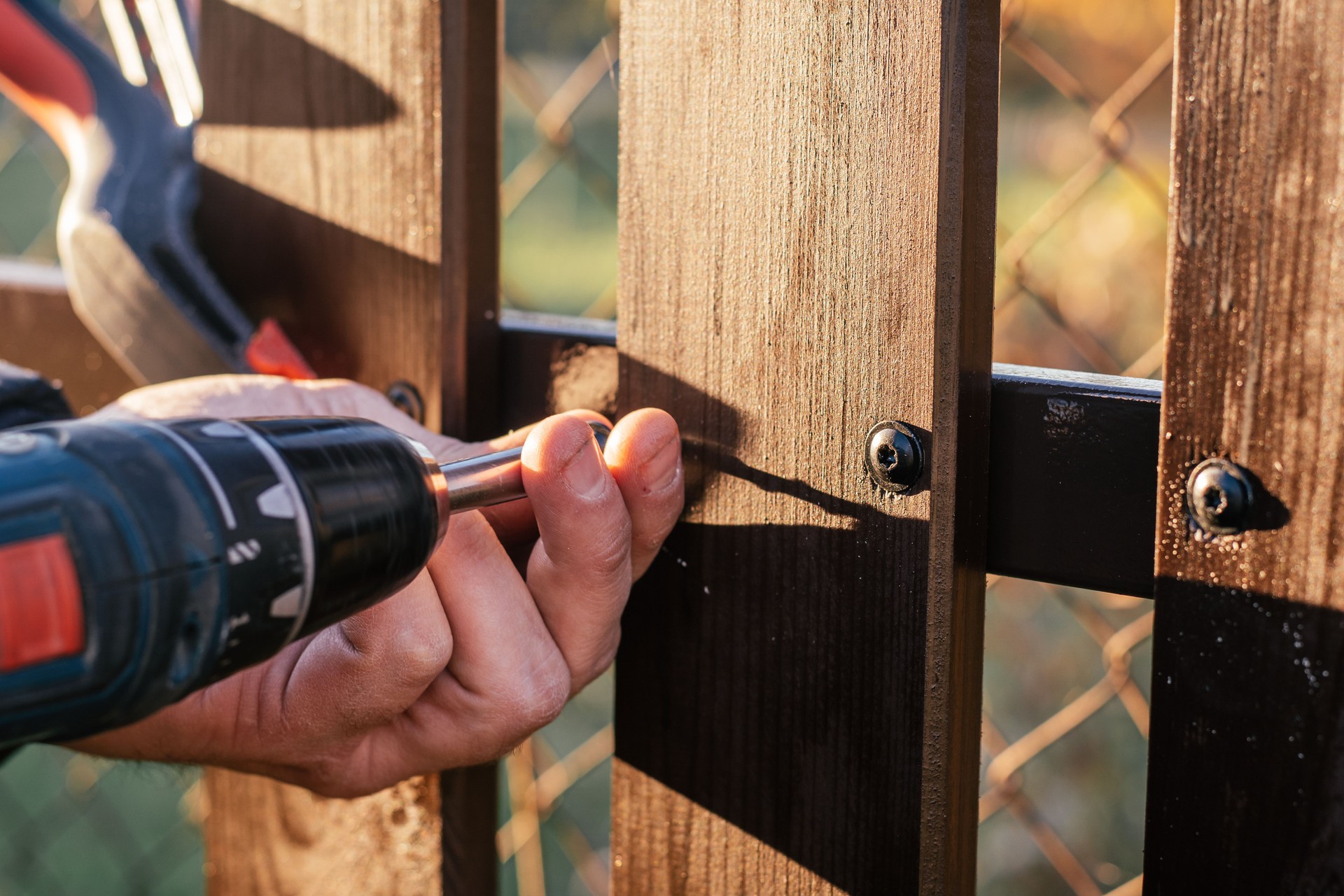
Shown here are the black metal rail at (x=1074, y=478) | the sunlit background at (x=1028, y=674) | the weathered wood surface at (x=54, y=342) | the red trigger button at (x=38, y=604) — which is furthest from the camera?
the sunlit background at (x=1028, y=674)

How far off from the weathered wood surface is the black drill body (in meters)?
0.51

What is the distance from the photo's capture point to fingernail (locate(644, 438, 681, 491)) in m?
0.45

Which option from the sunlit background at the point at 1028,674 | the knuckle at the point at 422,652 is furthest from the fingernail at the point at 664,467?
the sunlit background at the point at 1028,674

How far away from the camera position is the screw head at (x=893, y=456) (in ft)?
1.32

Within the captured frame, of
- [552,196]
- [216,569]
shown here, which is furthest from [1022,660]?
[552,196]

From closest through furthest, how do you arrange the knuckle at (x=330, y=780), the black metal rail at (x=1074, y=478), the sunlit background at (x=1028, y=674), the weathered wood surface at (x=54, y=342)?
the black metal rail at (x=1074, y=478)
the knuckle at (x=330, y=780)
the weathered wood surface at (x=54, y=342)
the sunlit background at (x=1028, y=674)

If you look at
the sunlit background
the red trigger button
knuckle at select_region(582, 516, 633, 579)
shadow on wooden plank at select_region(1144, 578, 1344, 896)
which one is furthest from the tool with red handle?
the sunlit background

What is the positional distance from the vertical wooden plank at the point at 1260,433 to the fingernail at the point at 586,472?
196 mm

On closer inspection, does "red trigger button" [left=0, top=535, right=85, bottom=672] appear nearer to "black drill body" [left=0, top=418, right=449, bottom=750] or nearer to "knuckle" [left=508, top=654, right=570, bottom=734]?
"black drill body" [left=0, top=418, right=449, bottom=750]

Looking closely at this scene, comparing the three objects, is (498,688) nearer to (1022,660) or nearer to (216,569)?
(216,569)

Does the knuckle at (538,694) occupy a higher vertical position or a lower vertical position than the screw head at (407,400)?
lower

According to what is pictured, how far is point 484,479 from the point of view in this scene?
0.41 metres

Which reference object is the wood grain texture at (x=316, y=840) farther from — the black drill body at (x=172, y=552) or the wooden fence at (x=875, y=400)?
the black drill body at (x=172, y=552)

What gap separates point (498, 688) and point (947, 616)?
187mm
